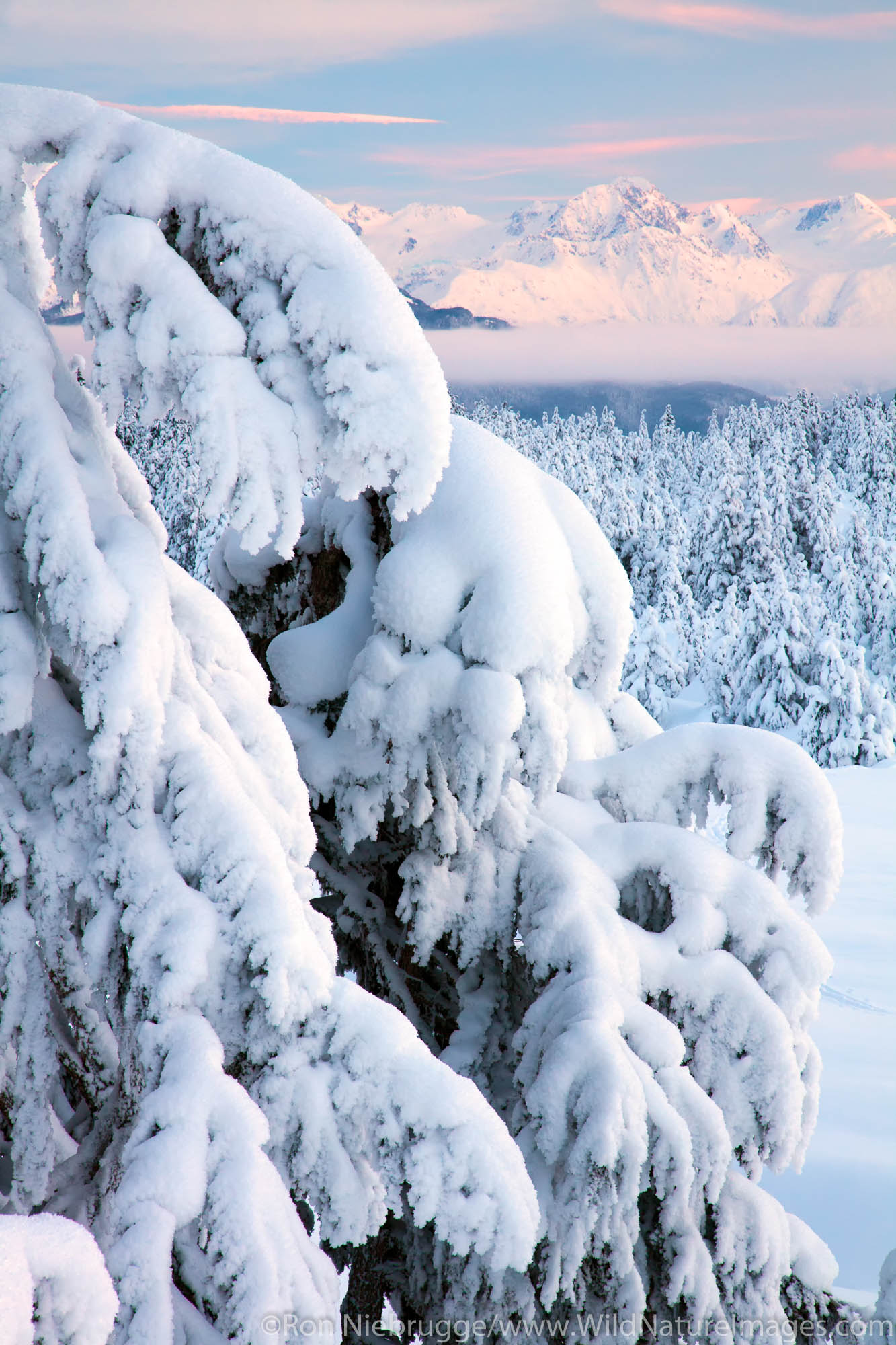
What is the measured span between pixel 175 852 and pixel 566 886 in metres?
1.72

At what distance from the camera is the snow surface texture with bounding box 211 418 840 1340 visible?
2.93 meters

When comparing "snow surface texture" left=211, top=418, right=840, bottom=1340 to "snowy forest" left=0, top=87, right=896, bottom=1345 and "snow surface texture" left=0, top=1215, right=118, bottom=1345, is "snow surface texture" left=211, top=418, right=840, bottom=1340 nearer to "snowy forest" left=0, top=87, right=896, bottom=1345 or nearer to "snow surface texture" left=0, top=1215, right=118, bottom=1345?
"snowy forest" left=0, top=87, right=896, bottom=1345

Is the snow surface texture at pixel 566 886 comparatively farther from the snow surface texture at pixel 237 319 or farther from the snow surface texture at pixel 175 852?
the snow surface texture at pixel 237 319

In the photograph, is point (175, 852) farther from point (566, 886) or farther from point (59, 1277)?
point (566, 886)

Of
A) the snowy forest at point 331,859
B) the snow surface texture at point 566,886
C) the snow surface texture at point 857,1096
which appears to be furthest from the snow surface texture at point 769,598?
the snowy forest at point 331,859

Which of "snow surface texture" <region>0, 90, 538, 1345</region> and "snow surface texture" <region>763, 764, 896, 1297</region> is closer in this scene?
"snow surface texture" <region>0, 90, 538, 1345</region>

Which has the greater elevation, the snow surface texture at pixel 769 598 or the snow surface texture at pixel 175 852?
the snow surface texture at pixel 175 852

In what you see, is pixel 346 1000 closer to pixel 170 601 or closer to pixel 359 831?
pixel 170 601

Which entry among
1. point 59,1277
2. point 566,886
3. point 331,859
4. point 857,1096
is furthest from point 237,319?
point 857,1096

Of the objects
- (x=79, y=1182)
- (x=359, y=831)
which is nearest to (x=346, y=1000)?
(x=79, y=1182)

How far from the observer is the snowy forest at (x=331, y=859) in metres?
1.80

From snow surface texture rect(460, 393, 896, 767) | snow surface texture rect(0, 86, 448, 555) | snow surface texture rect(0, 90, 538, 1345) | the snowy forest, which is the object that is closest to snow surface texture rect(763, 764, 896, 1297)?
the snowy forest

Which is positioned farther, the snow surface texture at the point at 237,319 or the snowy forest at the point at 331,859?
the snow surface texture at the point at 237,319

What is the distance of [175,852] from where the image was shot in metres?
2.04
